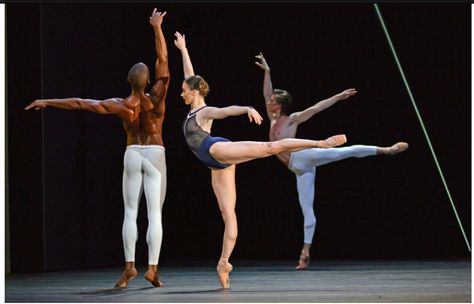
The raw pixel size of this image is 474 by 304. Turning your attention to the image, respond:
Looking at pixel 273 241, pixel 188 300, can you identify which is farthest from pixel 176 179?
pixel 188 300

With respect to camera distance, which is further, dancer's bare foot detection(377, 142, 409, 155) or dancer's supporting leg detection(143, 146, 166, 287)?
dancer's bare foot detection(377, 142, 409, 155)

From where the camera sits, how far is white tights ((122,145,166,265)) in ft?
19.7

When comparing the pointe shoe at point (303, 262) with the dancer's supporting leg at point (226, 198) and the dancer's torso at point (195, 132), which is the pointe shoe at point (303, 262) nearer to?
the dancer's supporting leg at point (226, 198)

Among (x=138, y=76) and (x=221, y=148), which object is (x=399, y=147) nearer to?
(x=221, y=148)

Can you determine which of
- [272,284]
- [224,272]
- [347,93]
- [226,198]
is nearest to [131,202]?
[226,198]

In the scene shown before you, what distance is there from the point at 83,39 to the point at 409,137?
2.89 metres

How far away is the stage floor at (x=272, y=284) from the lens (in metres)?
5.35

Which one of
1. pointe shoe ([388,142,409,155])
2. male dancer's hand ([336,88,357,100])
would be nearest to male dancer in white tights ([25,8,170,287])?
male dancer's hand ([336,88,357,100])

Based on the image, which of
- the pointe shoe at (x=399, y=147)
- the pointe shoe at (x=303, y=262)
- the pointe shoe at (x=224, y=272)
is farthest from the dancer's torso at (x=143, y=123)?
the pointe shoe at (x=303, y=262)

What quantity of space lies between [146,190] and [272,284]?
0.92m

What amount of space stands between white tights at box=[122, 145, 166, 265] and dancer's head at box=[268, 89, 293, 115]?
5.35 feet

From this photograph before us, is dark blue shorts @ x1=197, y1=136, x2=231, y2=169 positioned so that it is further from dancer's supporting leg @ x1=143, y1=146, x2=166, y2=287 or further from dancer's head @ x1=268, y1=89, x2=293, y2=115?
dancer's head @ x1=268, y1=89, x2=293, y2=115

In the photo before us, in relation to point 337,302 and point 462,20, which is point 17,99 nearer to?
point 337,302

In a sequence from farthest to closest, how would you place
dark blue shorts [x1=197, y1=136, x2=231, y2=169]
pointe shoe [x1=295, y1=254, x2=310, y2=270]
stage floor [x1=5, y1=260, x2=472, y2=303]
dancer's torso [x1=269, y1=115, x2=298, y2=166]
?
1. dancer's torso [x1=269, y1=115, x2=298, y2=166]
2. pointe shoe [x1=295, y1=254, x2=310, y2=270]
3. dark blue shorts [x1=197, y1=136, x2=231, y2=169]
4. stage floor [x1=5, y1=260, x2=472, y2=303]
